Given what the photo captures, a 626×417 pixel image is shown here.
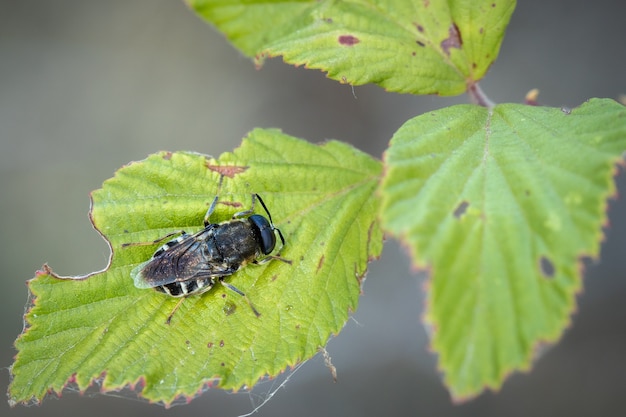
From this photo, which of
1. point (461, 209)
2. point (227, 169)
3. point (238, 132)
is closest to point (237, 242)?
point (227, 169)

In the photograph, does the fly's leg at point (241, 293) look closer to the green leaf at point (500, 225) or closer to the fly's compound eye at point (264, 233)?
the fly's compound eye at point (264, 233)

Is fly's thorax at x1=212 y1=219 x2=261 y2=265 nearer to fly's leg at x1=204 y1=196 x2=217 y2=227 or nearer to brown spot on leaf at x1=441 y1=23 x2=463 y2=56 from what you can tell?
fly's leg at x1=204 y1=196 x2=217 y2=227

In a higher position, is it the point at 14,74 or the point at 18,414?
the point at 14,74

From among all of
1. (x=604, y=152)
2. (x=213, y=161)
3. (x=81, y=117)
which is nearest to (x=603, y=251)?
(x=604, y=152)

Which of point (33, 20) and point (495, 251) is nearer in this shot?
point (495, 251)

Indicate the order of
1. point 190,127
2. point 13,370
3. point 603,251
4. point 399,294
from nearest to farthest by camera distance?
point 13,370, point 603,251, point 399,294, point 190,127

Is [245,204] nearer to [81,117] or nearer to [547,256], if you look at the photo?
[547,256]

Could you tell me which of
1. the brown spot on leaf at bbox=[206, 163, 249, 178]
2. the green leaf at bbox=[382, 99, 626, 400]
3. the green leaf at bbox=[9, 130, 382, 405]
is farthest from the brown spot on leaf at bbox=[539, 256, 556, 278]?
the brown spot on leaf at bbox=[206, 163, 249, 178]
